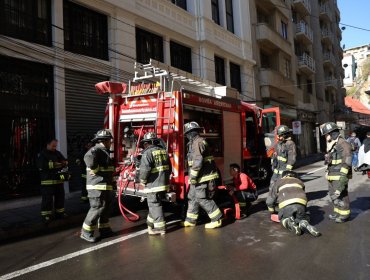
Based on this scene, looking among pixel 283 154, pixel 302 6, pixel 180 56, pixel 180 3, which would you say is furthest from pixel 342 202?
pixel 302 6

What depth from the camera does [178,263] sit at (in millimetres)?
4621

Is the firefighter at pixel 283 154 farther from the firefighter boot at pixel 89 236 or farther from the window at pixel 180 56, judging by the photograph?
the window at pixel 180 56

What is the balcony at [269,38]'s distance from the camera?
22609 millimetres

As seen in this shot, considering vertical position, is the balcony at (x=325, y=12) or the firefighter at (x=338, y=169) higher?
the balcony at (x=325, y=12)

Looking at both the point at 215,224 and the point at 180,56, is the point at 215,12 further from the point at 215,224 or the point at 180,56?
the point at 215,224

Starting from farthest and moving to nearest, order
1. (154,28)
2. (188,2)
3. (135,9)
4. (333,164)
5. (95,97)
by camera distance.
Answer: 1. (188,2)
2. (154,28)
3. (135,9)
4. (95,97)
5. (333,164)

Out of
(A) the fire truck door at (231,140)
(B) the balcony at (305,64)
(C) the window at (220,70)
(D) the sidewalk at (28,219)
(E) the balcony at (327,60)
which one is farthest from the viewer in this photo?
(E) the balcony at (327,60)

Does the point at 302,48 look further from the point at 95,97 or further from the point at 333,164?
the point at 333,164

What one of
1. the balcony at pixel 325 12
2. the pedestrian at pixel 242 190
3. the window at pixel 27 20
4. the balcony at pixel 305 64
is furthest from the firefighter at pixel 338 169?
the balcony at pixel 325 12

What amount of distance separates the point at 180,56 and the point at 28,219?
34.5 feet

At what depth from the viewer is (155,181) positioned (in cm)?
610

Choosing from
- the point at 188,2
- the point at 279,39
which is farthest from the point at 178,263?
the point at 279,39

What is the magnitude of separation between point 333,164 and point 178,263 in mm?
3469

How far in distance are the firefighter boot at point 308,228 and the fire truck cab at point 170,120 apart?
2267mm
